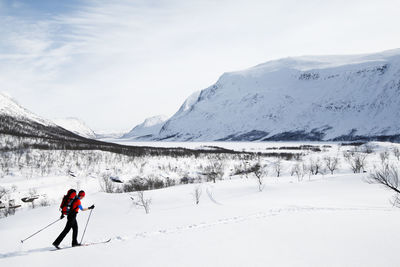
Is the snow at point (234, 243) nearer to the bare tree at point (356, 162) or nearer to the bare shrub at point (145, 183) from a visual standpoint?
the bare shrub at point (145, 183)

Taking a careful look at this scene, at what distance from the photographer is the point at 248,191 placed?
145ft

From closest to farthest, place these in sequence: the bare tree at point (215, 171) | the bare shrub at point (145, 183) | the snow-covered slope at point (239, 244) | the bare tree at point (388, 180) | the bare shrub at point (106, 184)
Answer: the snow-covered slope at point (239, 244)
the bare tree at point (388, 180)
the bare shrub at point (106, 184)
the bare shrub at point (145, 183)
the bare tree at point (215, 171)

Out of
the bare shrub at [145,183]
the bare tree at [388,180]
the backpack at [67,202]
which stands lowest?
the bare shrub at [145,183]

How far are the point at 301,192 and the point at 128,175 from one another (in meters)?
61.6

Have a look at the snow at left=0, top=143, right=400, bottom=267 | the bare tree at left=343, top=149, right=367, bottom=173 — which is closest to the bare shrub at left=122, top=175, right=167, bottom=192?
the bare tree at left=343, top=149, right=367, bottom=173

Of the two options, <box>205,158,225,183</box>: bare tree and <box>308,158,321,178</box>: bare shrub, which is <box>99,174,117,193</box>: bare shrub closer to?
<box>205,158,225,183</box>: bare tree

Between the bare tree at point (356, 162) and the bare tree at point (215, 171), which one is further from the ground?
the bare tree at point (356, 162)

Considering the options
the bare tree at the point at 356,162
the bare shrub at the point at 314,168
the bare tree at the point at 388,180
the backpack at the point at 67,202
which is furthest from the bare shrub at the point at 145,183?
the backpack at the point at 67,202

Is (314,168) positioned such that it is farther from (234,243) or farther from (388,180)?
(234,243)

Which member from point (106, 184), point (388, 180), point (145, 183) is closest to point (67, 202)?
point (388, 180)

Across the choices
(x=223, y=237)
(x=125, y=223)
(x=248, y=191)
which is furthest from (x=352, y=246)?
(x=248, y=191)

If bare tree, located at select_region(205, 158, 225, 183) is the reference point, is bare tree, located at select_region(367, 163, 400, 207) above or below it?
above

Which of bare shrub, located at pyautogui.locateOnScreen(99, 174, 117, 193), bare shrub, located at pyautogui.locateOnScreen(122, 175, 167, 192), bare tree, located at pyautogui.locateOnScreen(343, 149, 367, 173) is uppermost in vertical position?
bare tree, located at pyautogui.locateOnScreen(343, 149, 367, 173)

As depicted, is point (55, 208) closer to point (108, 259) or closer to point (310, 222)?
point (108, 259)
